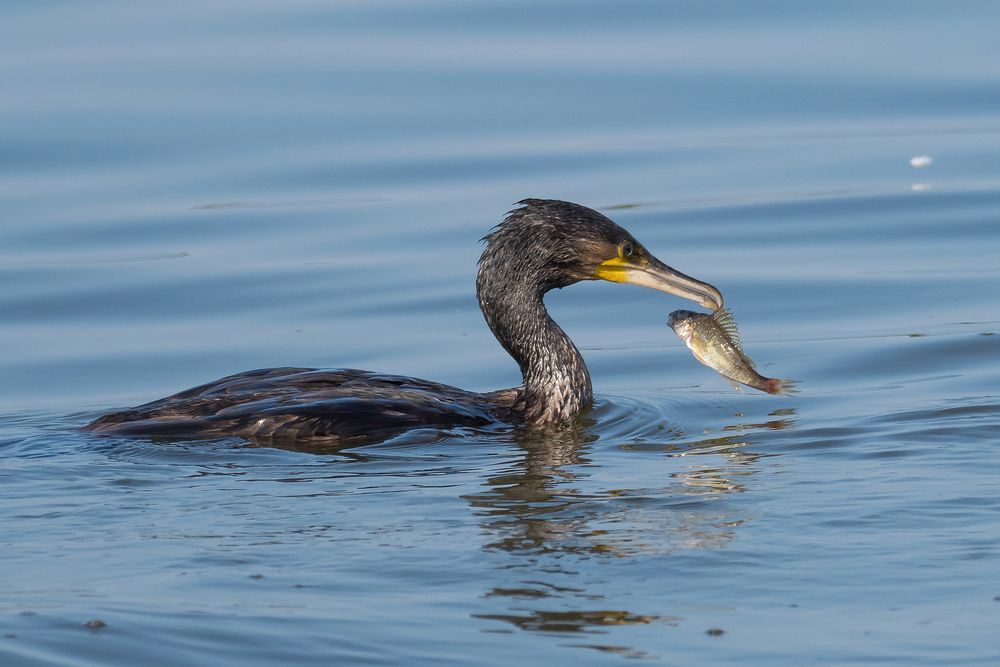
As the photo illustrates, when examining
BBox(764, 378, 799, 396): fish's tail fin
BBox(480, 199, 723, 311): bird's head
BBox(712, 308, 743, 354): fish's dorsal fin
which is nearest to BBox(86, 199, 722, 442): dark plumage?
BBox(480, 199, 723, 311): bird's head

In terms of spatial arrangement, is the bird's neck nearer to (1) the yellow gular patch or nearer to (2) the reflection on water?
(1) the yellow gular patch

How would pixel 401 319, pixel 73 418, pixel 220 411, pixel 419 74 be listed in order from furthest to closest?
pixel 419 74 → pixel 401 319 → pixel 73 418 → pixel 220 411

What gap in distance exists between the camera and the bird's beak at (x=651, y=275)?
9.38 m

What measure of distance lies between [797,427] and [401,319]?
380cm

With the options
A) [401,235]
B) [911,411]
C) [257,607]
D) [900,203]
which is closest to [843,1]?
[900,203]

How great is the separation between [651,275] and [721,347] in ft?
2.67

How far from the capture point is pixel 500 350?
1122cm

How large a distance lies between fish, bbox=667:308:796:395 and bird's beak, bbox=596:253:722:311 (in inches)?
18.7

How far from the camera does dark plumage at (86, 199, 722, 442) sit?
8.41 metres

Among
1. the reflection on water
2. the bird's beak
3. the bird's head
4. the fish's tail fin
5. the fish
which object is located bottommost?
the reflection on water

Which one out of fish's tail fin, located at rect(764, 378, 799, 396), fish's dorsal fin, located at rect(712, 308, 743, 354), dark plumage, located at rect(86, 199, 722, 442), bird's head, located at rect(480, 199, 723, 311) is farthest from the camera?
bird's head, located at rect(480, 199, 723, 311)

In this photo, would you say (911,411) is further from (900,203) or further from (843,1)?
(843,1)

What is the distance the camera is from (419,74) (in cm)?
1694

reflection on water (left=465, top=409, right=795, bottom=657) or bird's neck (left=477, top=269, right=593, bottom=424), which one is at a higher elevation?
bird's neck (left=477, top=269, right=593, bottom=424)
